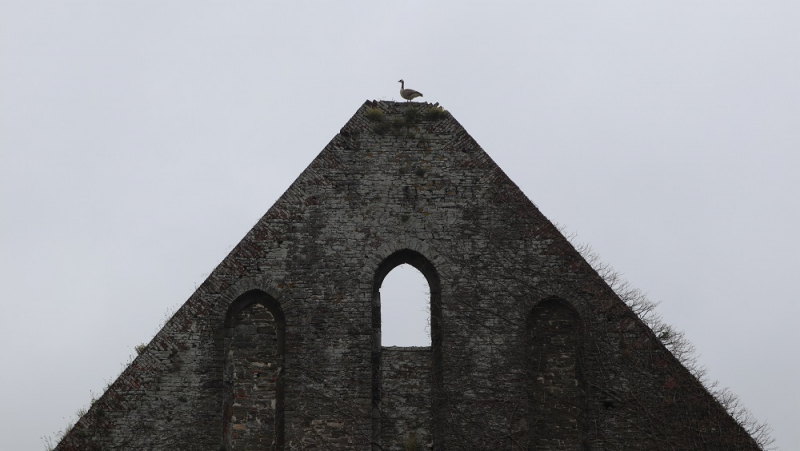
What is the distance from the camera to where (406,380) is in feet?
48.2

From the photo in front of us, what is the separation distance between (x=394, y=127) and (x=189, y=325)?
172 inches

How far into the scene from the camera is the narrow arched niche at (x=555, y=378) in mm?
13172

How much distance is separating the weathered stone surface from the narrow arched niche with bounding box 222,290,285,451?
0.06 ft

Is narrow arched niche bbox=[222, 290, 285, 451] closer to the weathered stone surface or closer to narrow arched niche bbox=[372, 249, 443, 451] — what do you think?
the weathered stone surface

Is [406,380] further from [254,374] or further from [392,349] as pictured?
[254,374]

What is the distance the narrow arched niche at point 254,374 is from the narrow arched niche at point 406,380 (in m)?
1.35

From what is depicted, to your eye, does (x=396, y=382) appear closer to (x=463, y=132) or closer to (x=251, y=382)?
(x=251, y=382)

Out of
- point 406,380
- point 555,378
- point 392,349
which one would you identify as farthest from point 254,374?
point 555,378

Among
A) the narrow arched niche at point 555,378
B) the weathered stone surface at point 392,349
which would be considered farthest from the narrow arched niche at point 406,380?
the narrow arched niche at point 555,378

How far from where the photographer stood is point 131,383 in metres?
13.2

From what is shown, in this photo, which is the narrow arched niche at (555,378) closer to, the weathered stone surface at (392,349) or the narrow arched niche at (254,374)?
the weathered stone surface at (392,349)

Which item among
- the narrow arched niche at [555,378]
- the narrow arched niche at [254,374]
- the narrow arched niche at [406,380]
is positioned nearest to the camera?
the narrow arched niche at [254,374]

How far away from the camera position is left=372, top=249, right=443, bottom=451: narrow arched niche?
13.4 meters

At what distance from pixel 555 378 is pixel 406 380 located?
2429 mm
